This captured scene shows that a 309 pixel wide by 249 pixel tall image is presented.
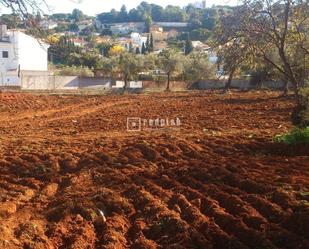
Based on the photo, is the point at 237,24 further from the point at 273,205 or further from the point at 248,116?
the point at 273,205

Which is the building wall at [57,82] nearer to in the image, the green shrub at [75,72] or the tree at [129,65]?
the tree at [129,65]

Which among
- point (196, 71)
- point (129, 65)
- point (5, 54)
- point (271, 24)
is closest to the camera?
point (271, 24)

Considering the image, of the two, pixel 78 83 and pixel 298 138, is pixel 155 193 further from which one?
pixel 78 83

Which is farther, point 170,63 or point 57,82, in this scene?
point 170,63

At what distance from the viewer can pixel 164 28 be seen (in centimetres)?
19450

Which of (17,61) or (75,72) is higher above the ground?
(17,61)

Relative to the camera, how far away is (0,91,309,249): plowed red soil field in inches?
237

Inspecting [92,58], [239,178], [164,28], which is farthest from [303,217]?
[164,28]

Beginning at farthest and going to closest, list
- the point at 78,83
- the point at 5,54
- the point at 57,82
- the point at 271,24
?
the point at 78,83, the point at 5,54, the point at 57,82, the point at 271,24

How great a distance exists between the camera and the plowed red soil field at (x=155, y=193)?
601cm

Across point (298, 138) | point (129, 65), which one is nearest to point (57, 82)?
point (129, 65)

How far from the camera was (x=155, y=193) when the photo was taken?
786cm

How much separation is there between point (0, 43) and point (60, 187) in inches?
2004

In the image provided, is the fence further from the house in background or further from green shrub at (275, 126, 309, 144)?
green shrub at (275, 126, 309, 144)
